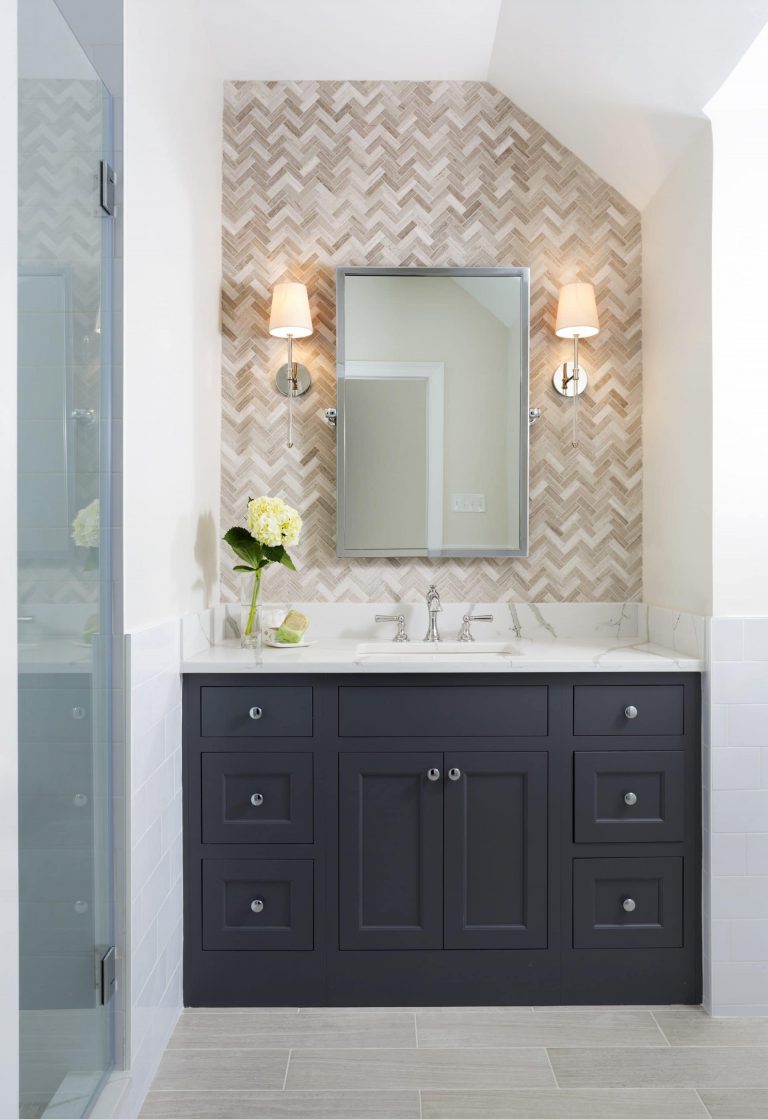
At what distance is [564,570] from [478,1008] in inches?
51.5

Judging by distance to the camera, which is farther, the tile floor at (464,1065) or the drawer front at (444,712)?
the drawer front at (444,712)

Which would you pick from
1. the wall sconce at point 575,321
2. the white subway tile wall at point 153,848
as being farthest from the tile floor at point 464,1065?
the wall sconce at point 575,321

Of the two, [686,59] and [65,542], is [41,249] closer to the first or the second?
[65,542]

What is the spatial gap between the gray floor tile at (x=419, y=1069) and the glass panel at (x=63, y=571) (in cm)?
49

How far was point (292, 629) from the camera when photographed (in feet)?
7.80

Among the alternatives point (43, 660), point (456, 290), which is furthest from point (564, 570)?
point (43, 660)

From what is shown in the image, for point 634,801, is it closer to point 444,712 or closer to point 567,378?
point 444,712

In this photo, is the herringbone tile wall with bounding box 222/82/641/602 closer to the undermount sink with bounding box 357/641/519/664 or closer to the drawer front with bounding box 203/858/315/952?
the undermount sink with bounding box 357/641/519/664

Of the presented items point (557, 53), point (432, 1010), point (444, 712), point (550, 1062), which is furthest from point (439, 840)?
point (557, 53)

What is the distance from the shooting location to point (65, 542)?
1.46m

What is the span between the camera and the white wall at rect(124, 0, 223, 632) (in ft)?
5.67

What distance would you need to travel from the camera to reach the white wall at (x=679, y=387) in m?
2.14

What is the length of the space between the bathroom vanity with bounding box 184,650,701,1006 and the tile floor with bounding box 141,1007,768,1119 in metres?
0.07

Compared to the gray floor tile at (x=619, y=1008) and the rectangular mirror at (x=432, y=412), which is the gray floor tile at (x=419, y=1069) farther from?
the rectangular mirror at (x=432, y=412)
